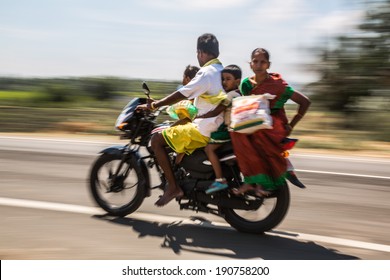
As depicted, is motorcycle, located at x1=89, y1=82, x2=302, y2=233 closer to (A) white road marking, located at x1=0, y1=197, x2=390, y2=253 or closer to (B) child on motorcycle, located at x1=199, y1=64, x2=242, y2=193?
(B) child on motorcycle, located at x1=199, y1=64, x2=242, y2=193

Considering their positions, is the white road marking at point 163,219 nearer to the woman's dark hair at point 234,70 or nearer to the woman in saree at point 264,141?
the woman in saree at point 264,141

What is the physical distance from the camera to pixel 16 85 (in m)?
26.4

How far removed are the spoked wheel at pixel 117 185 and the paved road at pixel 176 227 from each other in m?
0.14

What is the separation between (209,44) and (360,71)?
13363 millimetres

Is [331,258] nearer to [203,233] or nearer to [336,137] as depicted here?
[203,233]

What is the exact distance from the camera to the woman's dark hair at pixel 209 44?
5613 mm

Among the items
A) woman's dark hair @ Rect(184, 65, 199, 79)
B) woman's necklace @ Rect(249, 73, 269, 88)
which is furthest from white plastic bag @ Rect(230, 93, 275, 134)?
woman's dark hair @ Rect(184, 65, 199, 79)

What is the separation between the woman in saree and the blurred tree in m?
12.6

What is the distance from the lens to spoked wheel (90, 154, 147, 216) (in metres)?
6.17

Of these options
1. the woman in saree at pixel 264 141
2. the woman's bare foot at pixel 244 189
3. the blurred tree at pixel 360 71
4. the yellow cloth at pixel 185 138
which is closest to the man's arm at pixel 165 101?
the yellow cloth at pixel 185 138

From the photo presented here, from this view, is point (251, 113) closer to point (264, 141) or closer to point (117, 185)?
point (264, 141)

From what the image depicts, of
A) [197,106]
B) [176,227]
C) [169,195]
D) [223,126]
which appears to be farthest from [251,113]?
[176,227]

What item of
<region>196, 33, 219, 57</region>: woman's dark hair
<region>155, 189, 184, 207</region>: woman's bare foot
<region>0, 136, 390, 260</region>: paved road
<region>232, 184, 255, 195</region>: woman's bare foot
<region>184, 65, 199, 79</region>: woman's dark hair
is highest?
<region>196, 33, 219, 57</region>: woman's dark hair

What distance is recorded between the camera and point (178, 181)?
5887 mm
